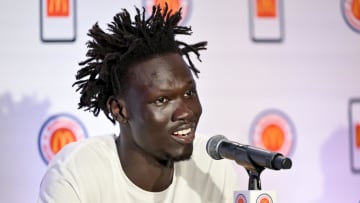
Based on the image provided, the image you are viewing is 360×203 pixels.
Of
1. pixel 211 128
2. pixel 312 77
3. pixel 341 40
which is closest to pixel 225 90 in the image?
pixel 211 128

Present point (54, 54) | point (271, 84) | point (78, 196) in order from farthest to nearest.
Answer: point (271, 84)
point (54, 54)
point (78, 196)

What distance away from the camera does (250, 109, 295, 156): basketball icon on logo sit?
1.77 metres

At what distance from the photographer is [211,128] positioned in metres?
1.73

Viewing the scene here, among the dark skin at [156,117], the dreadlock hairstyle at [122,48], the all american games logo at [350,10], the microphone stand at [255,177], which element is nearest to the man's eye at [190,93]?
the dark skin at [156,117]

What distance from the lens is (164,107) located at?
1.25 meters

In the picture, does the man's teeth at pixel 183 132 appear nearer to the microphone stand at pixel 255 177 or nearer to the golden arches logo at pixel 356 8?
the microphone stand at pixel 255 177

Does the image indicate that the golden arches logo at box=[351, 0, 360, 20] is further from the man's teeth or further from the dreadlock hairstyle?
the man's teeth

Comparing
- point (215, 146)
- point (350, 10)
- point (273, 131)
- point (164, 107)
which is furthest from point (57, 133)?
point (350, 10)

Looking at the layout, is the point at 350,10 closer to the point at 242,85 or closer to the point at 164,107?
the point at 242,85

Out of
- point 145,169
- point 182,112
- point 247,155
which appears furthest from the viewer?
point 145,169

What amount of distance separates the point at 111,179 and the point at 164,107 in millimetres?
227

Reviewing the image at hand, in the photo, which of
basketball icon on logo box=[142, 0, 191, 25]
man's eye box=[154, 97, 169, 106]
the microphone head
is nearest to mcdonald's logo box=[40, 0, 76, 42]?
basketball icon on logo box=[142, 0, 191, 25]

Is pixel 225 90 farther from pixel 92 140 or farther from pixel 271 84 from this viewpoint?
pixel 92 140

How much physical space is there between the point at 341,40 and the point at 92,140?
877mm
